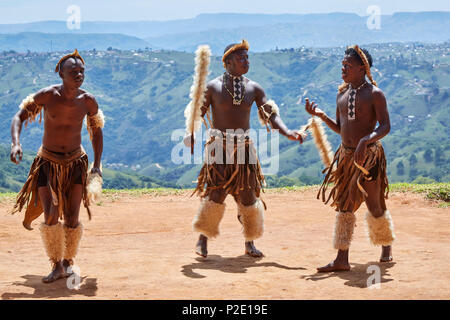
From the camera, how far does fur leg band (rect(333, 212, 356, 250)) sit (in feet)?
20.1

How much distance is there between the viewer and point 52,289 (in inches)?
211

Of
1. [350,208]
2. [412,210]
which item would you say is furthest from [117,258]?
[412,210]

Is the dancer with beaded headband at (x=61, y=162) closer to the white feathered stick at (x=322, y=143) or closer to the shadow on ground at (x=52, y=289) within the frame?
the shadow on ground at (x=52, y=289)

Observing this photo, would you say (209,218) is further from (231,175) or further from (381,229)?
(381,229)

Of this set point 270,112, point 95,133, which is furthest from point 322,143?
point 95,133

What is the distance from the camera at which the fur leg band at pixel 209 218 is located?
6812 mm

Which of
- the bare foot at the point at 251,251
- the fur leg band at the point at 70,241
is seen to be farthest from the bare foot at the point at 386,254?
the fur leg band at the point at 70,241

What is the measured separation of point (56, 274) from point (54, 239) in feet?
1.07

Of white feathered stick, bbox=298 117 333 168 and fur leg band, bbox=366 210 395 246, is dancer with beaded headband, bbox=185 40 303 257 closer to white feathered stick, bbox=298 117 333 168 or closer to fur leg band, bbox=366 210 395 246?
white feathered stick, bbox=298 117 333 168

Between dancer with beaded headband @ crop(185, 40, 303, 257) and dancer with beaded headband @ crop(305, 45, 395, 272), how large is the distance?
0.80 metres

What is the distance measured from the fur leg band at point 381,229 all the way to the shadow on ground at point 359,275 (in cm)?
24

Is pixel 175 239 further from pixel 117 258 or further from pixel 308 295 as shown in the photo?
pixel 308 295

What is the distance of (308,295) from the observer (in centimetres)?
505
